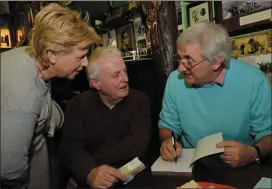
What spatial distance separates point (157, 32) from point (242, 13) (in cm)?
52

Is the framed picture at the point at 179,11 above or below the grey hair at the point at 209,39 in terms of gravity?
above

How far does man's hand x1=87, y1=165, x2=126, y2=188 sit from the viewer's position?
33.8 inches

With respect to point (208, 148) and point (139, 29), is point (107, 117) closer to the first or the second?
point (208, 148)

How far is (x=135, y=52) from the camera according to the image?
1848mm

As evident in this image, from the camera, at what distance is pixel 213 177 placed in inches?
31.8

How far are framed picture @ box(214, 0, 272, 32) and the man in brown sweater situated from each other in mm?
709

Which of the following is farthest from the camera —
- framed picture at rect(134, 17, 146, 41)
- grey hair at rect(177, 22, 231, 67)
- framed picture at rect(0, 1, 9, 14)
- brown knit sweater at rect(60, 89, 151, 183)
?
framed picture at rect(0, 1, 9, 14)

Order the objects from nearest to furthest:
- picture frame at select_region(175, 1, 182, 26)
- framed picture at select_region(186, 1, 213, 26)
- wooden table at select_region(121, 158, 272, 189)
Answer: wooden table at select_region(121, 158, 272, 189), framed picture at select_region(186, 1, 213, 26), picture frame at select_region(175, 1, 182, 26)

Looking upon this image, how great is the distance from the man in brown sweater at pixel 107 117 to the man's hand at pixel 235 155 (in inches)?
18.6

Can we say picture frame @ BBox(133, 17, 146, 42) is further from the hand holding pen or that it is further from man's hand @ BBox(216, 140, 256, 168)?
man's hand @ BBox(216, 140, 256, 168)

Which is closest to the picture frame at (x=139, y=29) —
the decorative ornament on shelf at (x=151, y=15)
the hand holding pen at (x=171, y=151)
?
the decorative ornament on shelf at (x=151, y=15)

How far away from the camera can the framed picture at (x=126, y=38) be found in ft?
6.41

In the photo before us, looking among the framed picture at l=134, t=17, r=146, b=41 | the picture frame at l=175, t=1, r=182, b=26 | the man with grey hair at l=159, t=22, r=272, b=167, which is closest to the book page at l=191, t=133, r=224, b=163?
the man with grey hair at l=159, t=22, r=272, b=167

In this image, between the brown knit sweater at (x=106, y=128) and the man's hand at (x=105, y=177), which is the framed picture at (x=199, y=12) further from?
the man's hand at (x=105, y=177)
